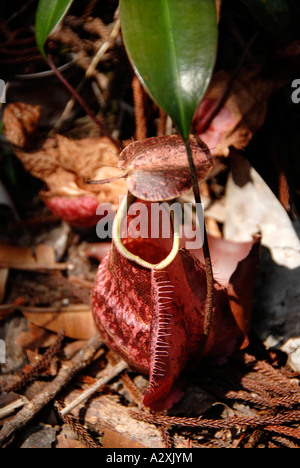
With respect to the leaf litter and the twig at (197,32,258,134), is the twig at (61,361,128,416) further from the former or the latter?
the twig at (197,32,258,134)

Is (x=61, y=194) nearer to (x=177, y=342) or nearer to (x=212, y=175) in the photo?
(x=212, y=175)

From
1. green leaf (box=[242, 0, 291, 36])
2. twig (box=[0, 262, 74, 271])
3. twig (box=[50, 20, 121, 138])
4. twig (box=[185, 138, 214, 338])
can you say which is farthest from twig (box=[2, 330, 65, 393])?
green leaf (box=[242, 0, 291, 36])

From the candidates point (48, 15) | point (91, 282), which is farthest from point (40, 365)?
point (48, 15)

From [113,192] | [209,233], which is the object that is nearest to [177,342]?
[209,233]

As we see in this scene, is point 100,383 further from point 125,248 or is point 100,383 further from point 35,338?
point 125,248

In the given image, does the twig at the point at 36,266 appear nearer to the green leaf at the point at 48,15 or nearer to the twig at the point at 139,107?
the twig at the point at 139,107
